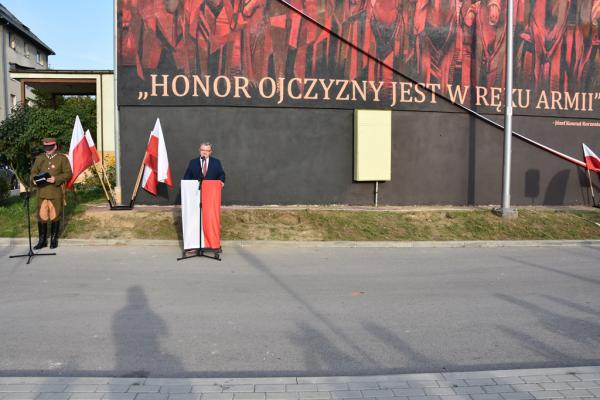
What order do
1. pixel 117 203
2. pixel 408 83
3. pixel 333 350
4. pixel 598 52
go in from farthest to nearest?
pixel 598 52 < pixel 408 83 < pixel 117 203 < pixel 333 350

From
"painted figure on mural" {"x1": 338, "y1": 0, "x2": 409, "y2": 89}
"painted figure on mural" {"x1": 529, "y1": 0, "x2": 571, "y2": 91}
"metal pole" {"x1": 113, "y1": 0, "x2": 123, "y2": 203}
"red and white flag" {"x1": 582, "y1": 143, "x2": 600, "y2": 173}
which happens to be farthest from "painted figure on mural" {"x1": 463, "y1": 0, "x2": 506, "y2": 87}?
"metal pole" {"x1": 113, "y1": 0, "x2": 123, "y2": 203}

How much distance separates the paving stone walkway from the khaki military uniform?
5835 millimetres

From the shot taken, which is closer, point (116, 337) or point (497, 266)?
point (116, 337)

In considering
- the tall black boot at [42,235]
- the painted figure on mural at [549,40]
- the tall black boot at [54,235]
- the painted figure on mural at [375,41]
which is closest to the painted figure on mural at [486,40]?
the painted figure on mural at [549,40]

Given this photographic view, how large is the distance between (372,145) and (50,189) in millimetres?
7414

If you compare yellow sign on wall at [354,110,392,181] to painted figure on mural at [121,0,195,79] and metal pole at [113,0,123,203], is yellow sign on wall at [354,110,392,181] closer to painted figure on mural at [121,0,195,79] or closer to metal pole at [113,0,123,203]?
painted figure on mural at [121,0,195,79]

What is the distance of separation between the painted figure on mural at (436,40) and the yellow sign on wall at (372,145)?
164cm

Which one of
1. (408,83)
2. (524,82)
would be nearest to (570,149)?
(524,82)

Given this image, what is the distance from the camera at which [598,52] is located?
14.7 m

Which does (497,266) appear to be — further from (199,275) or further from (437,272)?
(199,275)

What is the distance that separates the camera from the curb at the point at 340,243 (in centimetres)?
982

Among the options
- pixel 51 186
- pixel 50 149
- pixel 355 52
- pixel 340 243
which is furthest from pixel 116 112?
pixel 340 243

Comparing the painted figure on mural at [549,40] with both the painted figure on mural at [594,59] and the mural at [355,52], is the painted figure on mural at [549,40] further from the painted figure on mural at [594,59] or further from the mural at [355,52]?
the painted figure on mural at [594,59]

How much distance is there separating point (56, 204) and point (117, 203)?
135 inches
